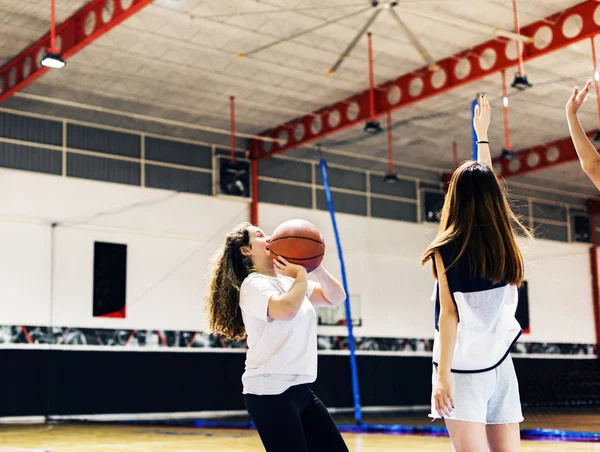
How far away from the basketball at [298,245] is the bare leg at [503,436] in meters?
1.18

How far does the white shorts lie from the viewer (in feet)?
8.57

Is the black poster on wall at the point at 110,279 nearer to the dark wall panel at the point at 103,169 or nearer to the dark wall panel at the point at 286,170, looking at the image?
the dark wall panel at the point at 103,169

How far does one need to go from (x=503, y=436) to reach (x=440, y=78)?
1149cm

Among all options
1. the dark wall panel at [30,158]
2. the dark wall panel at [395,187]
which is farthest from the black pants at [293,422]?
the dark wall panel at [395,187]

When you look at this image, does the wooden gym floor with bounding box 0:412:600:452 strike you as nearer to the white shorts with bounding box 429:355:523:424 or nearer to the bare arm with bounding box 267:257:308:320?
the bare arm with bounding box 267:257:308:320

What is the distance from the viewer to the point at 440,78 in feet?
44.8

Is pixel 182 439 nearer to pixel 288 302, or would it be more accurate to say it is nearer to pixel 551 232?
pixel 288 302

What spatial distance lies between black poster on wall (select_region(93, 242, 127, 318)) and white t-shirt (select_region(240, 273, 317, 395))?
1251 cm

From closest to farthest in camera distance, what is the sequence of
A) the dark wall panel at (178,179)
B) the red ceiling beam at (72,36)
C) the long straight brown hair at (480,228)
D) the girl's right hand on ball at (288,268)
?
the long straight brown hair at (480,228) < the girl's right hand on ball at (288,268) < the red ceiling beam at (72,36) < the dark wall panel at (178,179)

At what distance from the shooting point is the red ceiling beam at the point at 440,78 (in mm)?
11633

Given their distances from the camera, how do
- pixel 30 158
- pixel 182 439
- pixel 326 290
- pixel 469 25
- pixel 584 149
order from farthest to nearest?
1. pixel 30 158
2. pixel 182 439
3. pixel 469 25
4. pixel 326 290
5. pixel 584 149

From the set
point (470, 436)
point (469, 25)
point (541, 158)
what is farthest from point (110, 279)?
point (470, 436)

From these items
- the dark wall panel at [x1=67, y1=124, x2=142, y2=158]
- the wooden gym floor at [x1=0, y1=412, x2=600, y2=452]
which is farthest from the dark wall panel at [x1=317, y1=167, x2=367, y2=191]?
the wooden gym floor at [x1=0, y1=412, x2=600, y2=452]

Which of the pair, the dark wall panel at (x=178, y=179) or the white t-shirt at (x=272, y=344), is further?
the dark wall panel at (x=178, y=179)
